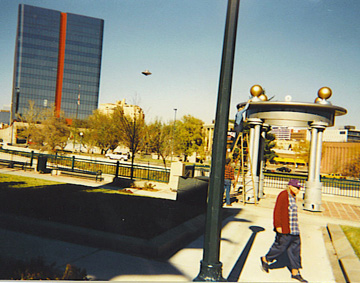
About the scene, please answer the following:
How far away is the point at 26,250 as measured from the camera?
5543 millimetres

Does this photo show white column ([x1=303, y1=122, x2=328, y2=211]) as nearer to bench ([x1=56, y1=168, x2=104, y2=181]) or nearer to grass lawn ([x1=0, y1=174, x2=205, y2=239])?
grass lawn ([x1=0, y1=174, x2=205, y2=239])

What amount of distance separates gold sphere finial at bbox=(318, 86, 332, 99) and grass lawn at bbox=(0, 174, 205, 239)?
6889 millimetres

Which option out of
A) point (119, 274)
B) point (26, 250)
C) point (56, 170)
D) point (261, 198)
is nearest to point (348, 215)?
point (261, 198)

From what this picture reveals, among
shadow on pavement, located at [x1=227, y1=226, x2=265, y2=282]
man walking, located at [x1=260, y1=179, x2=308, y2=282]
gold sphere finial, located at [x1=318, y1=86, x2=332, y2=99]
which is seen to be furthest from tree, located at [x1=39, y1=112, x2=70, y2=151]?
A: man walking, located at [x1=260, y1=179, x2=308, y2=282]

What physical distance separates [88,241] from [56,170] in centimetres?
1246

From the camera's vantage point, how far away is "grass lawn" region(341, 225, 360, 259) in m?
7.23

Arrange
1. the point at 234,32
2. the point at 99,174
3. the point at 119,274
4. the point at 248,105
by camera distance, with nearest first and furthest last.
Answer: the point at 234,32 < the point at 119,274 < the point at 248,105 < the point at 99,174

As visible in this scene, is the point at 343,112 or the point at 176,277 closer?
the point at 176,277

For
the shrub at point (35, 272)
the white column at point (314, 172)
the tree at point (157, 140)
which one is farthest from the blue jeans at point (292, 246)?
the tree at point (157, 140)

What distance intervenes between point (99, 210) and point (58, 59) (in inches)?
4933

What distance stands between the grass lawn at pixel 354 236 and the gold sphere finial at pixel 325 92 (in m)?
5.32

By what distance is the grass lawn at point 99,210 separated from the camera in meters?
7.04

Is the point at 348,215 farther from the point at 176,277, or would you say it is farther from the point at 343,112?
the point at 176,277

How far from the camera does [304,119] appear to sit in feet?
40.5
